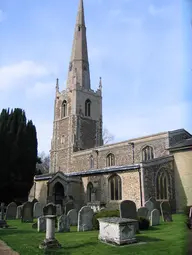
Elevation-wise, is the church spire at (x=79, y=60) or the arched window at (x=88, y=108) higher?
the church spire at (x=79, y=60)

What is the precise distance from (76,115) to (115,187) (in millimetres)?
18812

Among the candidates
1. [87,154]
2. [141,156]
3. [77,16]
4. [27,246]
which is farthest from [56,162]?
[27,246]

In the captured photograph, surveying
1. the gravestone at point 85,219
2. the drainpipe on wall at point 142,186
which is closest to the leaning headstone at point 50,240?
the gravestone at point 85,219

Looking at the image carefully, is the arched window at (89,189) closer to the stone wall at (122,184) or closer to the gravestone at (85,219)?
the stone wall at (122,184)

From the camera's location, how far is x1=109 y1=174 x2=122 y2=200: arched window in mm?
20219

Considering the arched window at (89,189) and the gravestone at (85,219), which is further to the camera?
the arched window at (89,189)

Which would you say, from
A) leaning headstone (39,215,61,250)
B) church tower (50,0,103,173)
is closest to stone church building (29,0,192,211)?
church tower (50,0,103,173)

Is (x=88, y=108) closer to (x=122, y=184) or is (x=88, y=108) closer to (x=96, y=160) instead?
(x=96, y=160)

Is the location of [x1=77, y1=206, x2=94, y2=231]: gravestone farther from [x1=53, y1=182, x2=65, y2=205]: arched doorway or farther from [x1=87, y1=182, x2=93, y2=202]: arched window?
[x1=53, y1=182, x2=65, y2=205]: arched doorway

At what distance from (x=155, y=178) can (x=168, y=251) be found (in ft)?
43.1

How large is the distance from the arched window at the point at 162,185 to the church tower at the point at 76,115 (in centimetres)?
1683

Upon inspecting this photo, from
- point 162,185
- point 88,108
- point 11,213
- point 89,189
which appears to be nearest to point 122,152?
point 89,189

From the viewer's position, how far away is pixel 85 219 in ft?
38.6

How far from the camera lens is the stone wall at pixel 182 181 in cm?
1967
